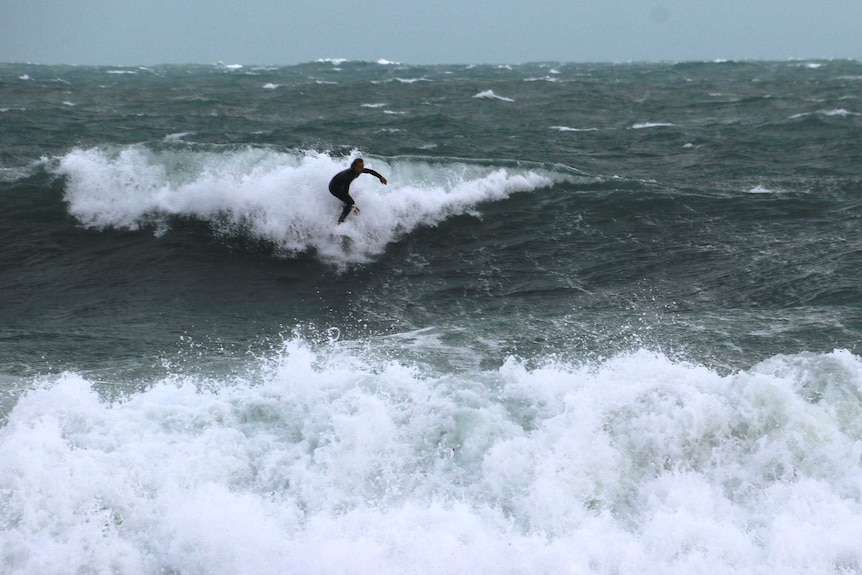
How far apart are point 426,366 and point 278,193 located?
6.52 m

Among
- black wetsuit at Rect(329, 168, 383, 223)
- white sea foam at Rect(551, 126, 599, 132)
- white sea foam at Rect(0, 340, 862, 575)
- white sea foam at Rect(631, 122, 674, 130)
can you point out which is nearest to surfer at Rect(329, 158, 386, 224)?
black wetsuit at Rect(329, 168, 383, 223)

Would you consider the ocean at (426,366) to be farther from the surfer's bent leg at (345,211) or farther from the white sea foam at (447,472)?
the surfer's bent leg at (345,211)

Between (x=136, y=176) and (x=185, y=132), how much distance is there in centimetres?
967

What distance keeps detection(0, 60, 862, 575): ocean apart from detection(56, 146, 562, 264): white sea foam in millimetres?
56

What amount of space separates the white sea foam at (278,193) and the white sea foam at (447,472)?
5683 mm

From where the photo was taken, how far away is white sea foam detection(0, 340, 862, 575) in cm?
626

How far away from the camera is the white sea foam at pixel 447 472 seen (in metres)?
6.26

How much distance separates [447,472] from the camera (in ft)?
23.0

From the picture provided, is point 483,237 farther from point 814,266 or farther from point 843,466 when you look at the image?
point 843,466

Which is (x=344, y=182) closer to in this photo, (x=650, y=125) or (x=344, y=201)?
(x=344, y=201)

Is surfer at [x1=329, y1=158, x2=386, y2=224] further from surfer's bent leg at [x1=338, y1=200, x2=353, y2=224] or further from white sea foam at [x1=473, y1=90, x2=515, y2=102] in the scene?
white sea foam at [x1=473, y1=90, x2=515, y2=102]

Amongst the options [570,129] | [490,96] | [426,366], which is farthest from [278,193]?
[490,96]

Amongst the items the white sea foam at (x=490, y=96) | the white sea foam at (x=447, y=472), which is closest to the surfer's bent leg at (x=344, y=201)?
the white sea foam at (x=447, y=472)

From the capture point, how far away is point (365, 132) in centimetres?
2448
